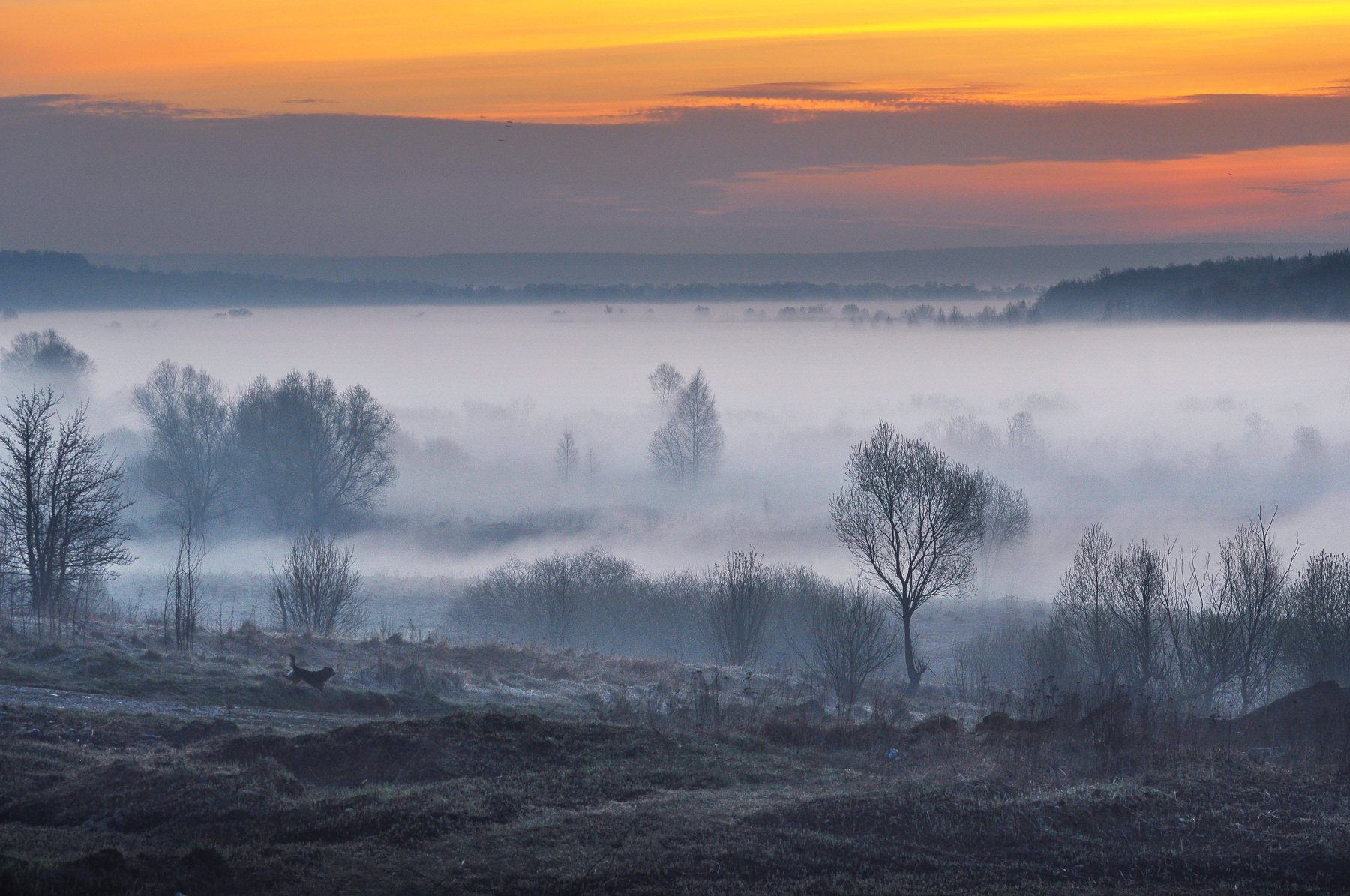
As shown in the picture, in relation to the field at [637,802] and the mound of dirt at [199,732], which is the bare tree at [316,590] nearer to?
the field at [637,802]

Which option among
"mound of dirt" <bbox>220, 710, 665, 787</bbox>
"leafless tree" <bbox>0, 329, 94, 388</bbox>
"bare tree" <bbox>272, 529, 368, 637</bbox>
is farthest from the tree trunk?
"leafless tree" <bbox>0, 329, 94, 388</bbox>

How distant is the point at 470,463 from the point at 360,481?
40779mm

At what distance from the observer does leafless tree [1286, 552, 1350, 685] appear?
133ft

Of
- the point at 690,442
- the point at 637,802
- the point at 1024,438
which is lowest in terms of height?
the point at 637,802

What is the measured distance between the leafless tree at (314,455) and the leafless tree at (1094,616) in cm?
5358

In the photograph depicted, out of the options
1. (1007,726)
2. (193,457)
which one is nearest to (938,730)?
(1007,726)

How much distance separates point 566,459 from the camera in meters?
128

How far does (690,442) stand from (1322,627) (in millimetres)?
79940

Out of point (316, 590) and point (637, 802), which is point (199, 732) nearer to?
point (637, 802)

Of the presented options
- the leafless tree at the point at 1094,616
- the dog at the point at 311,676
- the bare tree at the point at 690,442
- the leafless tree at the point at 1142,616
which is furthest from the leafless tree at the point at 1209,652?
the bare tree at the point at 690,442

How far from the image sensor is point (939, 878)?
1210 centimetres

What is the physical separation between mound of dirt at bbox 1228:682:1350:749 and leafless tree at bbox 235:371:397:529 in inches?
2827

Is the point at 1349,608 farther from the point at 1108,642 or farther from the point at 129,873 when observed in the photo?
the point at 129,873

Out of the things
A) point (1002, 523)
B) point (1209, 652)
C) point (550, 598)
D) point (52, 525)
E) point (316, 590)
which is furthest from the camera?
point (1002, 523)
